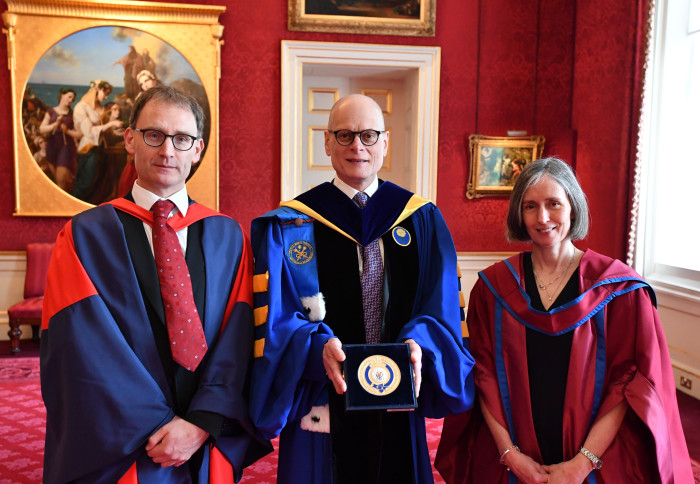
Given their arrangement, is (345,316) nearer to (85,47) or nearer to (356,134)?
(356,134)

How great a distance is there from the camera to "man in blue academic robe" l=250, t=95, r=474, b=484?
→ 1.89 m

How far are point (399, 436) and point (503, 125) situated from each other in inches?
202

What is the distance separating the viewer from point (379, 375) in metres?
1.71

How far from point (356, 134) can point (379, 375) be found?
33.0 inches

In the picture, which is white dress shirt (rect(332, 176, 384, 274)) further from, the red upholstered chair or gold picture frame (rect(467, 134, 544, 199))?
the red upholstered chair

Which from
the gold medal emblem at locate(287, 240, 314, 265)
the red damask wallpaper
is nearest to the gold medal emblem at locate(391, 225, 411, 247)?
the gold medal emblem at locate(287, 240, 314, 265)

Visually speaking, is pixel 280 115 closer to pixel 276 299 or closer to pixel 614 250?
pixel 614 250

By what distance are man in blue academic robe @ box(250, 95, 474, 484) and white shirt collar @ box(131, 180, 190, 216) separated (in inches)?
11.1

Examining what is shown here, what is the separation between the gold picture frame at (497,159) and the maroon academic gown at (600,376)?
4.46 m

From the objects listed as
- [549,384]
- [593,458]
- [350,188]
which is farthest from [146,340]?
[593,458]

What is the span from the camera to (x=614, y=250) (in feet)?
17.4

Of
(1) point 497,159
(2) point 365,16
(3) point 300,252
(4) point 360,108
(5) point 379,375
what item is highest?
(2) point 365,16

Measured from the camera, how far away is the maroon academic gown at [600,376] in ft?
6.26

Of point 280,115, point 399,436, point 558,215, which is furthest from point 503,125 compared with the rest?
point 399,436
